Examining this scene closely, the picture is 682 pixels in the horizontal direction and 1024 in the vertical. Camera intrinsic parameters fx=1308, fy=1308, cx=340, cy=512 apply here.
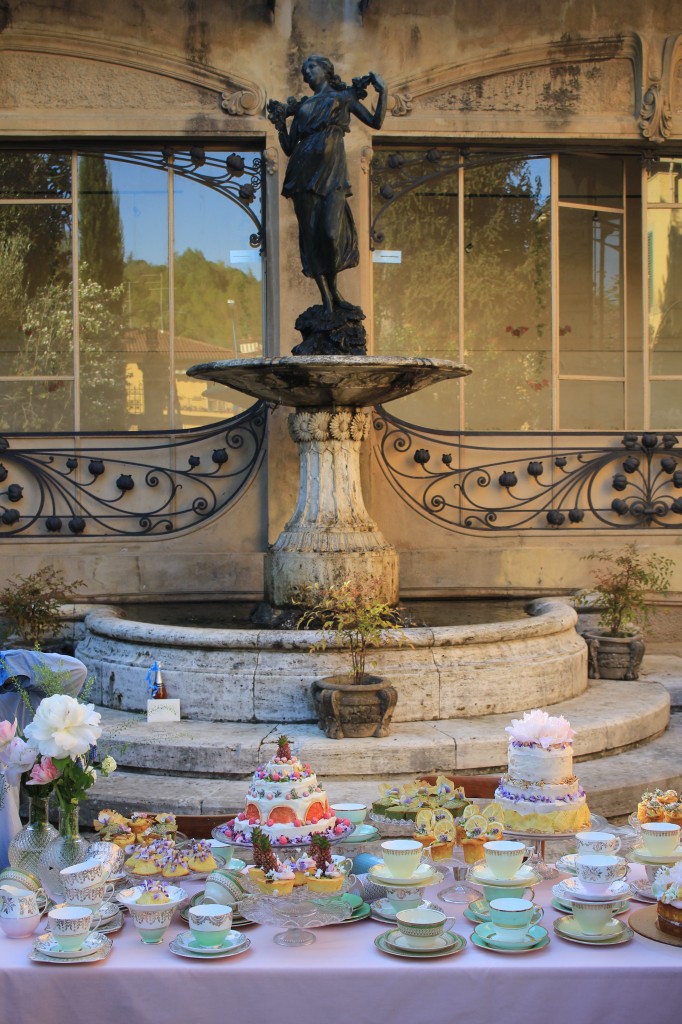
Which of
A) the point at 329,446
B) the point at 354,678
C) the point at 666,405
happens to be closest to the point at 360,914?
the point at 354,678

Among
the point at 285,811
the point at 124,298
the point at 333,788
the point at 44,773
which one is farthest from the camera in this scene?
the point at 124,298

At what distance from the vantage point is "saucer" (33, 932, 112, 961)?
→ 2984mm

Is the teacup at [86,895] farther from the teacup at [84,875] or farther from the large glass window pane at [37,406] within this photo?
the large glass window pane at [37,406]

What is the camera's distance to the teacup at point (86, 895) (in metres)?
3.23

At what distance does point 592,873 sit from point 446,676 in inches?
137

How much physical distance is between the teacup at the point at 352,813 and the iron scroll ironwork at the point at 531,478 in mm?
6456

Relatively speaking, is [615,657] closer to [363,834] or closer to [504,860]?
[363,834]

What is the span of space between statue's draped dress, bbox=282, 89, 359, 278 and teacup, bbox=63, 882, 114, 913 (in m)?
5.28

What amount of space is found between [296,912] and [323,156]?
5486 millimetres

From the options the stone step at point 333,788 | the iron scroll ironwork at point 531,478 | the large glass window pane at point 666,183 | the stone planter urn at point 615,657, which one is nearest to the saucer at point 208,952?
the stone step at point 333,788

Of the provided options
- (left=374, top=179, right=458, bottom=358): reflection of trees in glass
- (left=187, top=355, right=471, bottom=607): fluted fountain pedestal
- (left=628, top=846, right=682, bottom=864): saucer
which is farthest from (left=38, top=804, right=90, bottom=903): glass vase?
(left=374, top=179, right=458, bottom=358): reflection of trees in glass

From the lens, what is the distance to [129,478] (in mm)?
10289

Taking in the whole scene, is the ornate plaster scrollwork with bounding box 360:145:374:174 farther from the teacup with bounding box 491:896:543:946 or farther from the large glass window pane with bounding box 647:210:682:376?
the teacup with bounding box 491:896:543:946

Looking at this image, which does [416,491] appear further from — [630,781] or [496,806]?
[496,806]
